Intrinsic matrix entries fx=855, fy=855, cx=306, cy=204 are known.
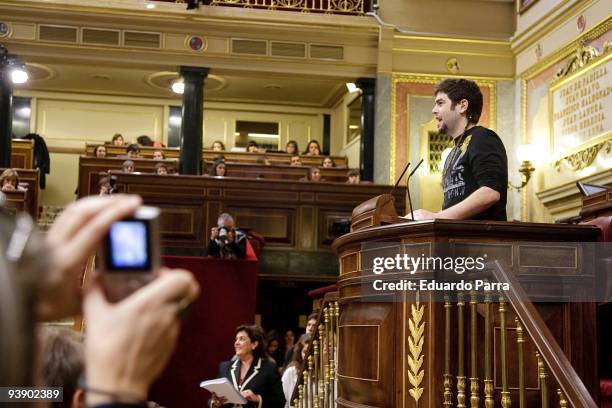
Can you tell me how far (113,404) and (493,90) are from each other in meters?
11.2

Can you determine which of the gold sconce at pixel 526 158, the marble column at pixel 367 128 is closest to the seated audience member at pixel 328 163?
the marble column at pixel 367 128

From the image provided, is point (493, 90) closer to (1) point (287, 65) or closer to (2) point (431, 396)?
(1) point (287, 65)

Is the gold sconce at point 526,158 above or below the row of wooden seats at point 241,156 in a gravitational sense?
below

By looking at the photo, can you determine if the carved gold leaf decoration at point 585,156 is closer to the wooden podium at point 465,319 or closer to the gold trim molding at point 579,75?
the gold trim molding at point 579,75

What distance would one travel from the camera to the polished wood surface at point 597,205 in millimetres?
5297

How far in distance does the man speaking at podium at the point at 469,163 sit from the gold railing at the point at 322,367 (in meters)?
1.06

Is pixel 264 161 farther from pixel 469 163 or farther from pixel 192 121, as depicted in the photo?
pixel 469 163

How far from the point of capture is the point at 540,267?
3.61 metres

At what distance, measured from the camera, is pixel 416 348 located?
3.52 meters

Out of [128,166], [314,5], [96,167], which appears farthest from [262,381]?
[314,5]

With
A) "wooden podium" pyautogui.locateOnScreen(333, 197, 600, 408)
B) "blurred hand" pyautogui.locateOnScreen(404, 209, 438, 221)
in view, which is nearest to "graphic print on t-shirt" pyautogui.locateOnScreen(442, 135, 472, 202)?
"blurred hand" pyautogui.locateOnScreen(404, 209, 438, 221)

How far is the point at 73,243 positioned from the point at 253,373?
4.88 m

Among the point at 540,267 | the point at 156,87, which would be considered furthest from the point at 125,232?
the point at 156,87

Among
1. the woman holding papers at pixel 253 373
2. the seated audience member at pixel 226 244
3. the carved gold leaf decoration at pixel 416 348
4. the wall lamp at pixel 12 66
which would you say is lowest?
the woman holding papers at pixel 253 373
